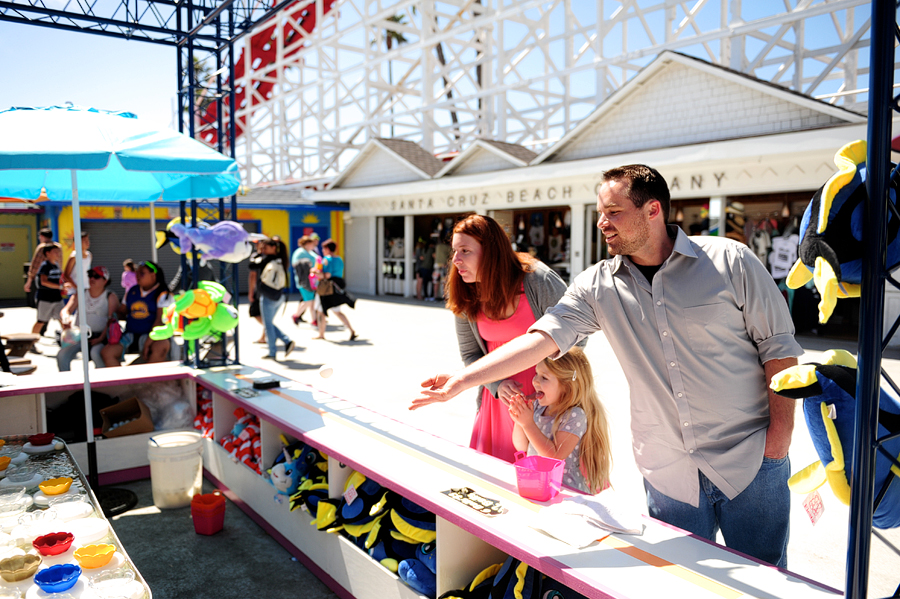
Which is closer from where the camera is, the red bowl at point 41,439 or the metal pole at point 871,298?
the metal pole at point 871,298

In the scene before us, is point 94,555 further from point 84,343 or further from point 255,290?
point 255,290

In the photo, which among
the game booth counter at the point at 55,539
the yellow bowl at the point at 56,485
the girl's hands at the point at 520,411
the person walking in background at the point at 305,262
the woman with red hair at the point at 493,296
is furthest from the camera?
the person walking in background at the point at 305,262

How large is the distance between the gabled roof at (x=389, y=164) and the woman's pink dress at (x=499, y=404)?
1402 centimetres

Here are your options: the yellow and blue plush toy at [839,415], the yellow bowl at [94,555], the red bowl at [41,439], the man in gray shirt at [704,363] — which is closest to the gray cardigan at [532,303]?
the man in gray shirt at [704,363]

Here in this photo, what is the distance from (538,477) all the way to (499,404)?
850 millimetres

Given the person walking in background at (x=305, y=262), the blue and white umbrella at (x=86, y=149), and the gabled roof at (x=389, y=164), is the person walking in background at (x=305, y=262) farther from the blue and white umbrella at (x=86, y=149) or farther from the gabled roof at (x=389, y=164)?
the gabled roof at (x=389, y=164)

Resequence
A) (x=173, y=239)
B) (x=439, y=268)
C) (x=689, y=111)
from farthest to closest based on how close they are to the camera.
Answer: (x=439, y=268)
(x=689, y=111)
(x=173, y=239)

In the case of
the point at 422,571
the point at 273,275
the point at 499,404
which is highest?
the point at 273,275

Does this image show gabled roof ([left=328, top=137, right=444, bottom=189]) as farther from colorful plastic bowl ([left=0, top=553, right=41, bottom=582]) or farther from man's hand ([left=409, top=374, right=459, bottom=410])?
colorful plastic bowl ([left=0, top=553, right=41, bottom=582])

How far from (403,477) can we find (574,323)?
1.02 metres

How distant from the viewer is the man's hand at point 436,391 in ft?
7.42

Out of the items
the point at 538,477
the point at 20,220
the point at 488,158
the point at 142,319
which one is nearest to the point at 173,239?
the point at 142,319

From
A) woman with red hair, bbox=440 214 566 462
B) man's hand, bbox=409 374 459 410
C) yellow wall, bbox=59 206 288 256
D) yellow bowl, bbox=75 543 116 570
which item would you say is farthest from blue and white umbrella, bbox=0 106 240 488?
yellow wall, bbox=59 206 288 256

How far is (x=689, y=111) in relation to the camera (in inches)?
449
